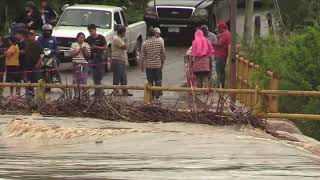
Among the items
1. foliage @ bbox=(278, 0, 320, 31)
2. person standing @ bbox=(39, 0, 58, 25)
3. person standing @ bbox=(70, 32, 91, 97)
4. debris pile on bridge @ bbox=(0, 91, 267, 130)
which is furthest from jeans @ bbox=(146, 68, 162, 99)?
foliage @ bbox=(278, 0, 320, 31)

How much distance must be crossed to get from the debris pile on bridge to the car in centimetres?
1307

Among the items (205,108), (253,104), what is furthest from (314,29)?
(205,108)

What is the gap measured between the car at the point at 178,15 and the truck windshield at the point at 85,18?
327cm

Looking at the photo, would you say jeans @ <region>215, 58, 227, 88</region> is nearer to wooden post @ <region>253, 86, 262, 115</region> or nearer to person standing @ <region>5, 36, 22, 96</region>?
person standing @ <region>5, 36, 22, 96</region>

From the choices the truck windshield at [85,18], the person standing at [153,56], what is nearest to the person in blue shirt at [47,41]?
the person standing at [153,56]

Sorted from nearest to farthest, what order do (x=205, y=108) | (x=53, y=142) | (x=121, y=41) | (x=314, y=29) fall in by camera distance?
(x=53, y=142) → (x=205, y=108) → (x=314, y=29) → (x=121, y=41)

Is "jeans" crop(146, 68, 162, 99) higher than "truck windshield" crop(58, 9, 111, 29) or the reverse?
the reverse

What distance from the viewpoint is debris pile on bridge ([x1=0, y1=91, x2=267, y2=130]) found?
1068 centimetres

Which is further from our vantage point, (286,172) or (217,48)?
(217,48)

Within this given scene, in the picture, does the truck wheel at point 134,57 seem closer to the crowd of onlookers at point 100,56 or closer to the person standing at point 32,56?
the crowd of onlookers at point 100,56

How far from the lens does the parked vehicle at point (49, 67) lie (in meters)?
16.6

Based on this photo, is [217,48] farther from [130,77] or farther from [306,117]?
[306,117]

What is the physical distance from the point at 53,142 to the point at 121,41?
23.6ft

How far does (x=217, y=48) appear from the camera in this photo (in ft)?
55.7
